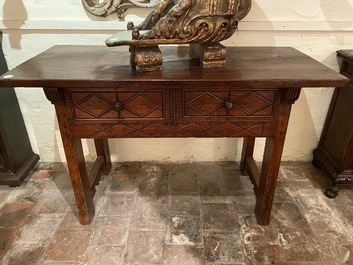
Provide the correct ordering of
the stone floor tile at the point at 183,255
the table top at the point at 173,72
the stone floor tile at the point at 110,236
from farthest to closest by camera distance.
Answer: the stone floor tile at the point at 110,236, the stone floor tile at the point at 183,255, the table top at the point at 173,72

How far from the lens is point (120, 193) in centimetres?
210

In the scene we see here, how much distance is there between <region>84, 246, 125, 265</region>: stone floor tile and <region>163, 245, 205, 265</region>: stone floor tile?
268 mm

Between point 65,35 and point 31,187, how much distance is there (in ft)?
4.00

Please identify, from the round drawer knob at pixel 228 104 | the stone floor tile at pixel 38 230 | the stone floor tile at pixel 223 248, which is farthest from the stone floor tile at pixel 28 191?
the round drawer knob at pixel 228 104

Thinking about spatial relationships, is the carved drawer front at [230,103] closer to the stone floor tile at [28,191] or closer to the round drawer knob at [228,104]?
the round drawer knob at [228,104]

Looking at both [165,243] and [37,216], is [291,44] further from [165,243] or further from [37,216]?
[37,216]

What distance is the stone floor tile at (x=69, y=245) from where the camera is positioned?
5.26 ft

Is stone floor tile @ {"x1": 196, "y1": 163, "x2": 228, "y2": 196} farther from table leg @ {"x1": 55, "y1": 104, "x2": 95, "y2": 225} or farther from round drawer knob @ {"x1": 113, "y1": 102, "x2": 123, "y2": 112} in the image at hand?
round drawer knob @ {"x1": 113, "y1": 102, "x2": 123, "y2": 112}

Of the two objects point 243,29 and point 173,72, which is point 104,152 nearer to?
point 173,72

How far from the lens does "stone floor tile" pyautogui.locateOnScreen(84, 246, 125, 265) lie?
1569 millimetres

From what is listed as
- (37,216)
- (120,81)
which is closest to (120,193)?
(37,216)

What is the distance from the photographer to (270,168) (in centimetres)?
159

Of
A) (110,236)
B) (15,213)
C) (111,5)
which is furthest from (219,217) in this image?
(111,5)

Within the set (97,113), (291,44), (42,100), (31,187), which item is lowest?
(31,187)
